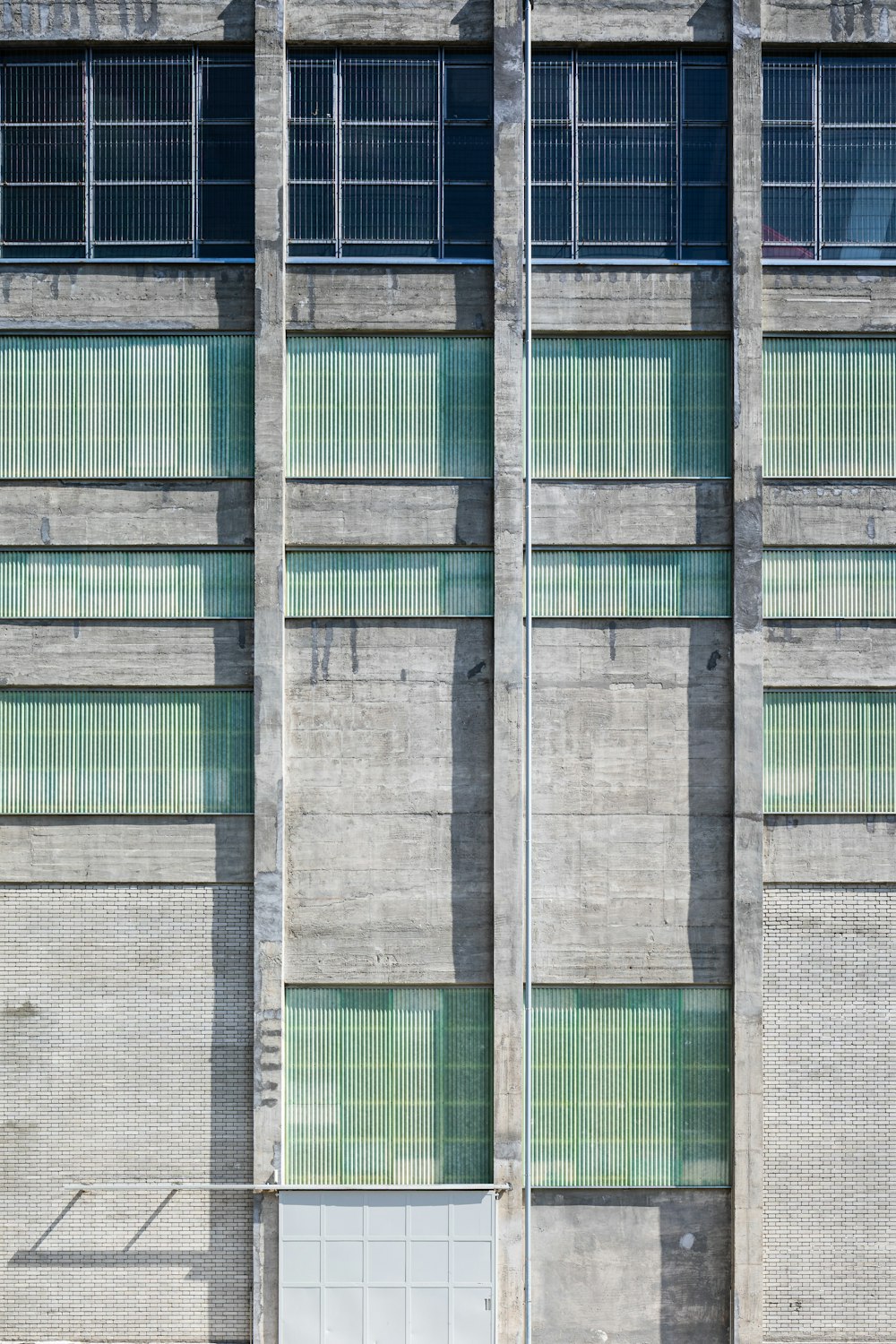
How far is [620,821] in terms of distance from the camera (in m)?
17.0

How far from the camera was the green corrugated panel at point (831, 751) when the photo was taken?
1709 centimetres

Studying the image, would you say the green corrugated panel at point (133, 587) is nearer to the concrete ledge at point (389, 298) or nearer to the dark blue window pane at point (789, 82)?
the concrete ledge at point (389, 298)

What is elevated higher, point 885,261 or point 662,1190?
point 885,261

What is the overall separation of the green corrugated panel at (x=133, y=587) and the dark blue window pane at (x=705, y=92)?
11.5 meters

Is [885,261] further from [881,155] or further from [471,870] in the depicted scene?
[471,870]

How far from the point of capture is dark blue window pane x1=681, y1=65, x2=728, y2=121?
1738 cm

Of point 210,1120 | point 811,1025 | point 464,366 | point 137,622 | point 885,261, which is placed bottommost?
point 210,1120

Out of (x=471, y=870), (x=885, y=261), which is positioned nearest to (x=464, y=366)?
(x=885, y=261)

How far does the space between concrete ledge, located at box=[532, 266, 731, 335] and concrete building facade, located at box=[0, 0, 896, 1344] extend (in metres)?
0.07

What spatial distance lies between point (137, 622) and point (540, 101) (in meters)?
11.9

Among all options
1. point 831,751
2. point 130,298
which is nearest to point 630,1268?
point 831,751

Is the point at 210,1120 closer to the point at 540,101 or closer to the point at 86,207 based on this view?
the point at 86,207

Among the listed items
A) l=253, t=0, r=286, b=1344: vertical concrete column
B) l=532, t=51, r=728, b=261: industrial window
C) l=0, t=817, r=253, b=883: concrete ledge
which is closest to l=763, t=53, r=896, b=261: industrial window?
l=532, t=51, r=728, b=261: industrial window

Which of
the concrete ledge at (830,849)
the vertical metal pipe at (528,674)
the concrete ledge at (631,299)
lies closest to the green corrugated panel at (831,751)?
the concrete ledge at (830,849)
